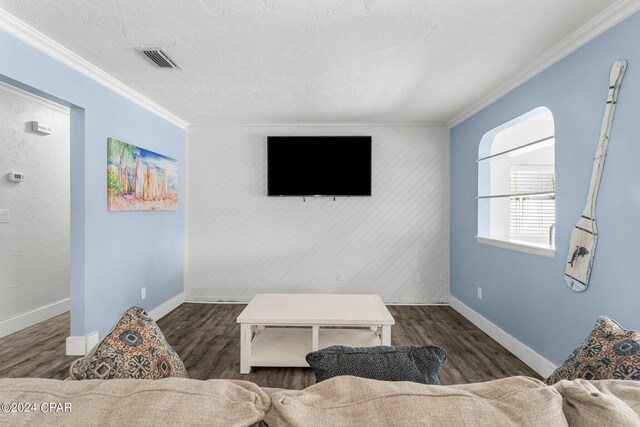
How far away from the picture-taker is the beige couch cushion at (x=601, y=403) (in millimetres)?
757

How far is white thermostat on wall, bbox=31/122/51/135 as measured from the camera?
3711 mm

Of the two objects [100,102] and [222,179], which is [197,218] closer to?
[222,179]

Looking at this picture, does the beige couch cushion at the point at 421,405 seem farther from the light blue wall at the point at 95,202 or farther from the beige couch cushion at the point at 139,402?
the light blue wall at the point at 95,202

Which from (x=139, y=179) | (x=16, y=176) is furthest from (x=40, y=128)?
(x=139, y=179)

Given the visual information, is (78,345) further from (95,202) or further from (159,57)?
(159,57)

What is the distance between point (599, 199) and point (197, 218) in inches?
167

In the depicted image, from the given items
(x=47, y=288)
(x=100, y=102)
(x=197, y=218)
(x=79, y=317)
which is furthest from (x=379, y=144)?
(x=47, y=288)

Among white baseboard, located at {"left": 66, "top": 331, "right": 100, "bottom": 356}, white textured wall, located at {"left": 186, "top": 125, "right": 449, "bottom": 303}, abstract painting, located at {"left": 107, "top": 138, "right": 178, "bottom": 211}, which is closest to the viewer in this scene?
white baseboard, located at {"left": 66, "top": 331, "right": 100, "bottom": 356}

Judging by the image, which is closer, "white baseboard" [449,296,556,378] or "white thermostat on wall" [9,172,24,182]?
"white baseboard" [449,296,556,378]

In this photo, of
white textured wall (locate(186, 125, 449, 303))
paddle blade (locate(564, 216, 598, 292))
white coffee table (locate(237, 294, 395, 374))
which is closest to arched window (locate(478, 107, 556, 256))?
white textured wall (locate(186, 125, 449, 303))

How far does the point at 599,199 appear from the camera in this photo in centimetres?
211

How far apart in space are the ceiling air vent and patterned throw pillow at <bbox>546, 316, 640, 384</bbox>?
2.90 m

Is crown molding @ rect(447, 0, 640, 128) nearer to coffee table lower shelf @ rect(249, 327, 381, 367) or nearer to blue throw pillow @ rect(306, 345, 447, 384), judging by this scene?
blue throw pillow @ rect(306, 345, 447, 384)

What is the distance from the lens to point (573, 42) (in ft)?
7.57
